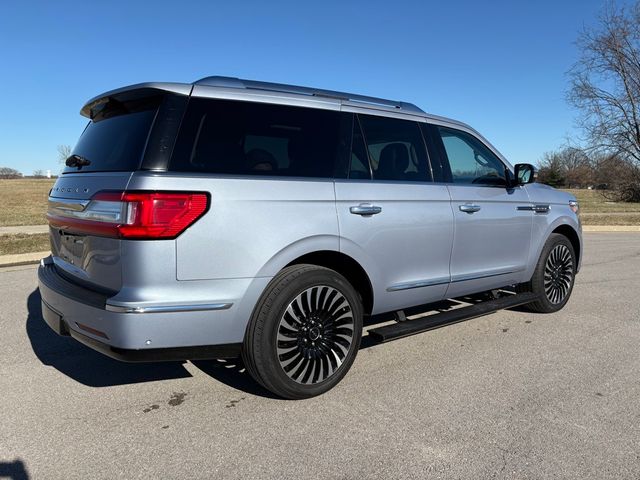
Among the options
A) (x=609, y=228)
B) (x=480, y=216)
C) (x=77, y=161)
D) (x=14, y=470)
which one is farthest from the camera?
(x=609, y=228)

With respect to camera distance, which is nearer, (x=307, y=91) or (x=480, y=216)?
(x=307, y=91)

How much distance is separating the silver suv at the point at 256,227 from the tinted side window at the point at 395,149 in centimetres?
1

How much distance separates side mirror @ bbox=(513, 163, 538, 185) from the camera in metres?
4.96

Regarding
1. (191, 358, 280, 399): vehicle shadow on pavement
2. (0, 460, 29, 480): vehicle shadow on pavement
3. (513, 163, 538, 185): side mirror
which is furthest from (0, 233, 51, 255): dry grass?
(513, 163, 538, 185): side mirror

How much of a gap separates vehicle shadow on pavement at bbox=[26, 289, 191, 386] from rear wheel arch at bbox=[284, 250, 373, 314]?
1.34 metres

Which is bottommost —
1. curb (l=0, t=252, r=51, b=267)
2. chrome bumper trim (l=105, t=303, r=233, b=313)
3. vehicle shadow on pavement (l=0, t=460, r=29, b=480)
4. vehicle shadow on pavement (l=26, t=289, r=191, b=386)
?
vehicle shadow on pavement (l=0, t=460, r=29, b=480)

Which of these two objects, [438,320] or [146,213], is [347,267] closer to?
[438,320]

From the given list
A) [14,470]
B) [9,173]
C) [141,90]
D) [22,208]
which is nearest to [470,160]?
[141,90]

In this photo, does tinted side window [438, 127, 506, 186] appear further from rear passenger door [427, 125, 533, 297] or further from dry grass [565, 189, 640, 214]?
dry grass [565, 189, 640, 214]

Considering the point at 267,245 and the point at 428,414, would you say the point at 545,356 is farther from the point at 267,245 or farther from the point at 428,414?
the point at 267,245

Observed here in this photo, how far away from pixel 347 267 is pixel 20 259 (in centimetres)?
746

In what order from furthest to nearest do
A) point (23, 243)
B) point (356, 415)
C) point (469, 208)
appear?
point (23, 243) < point (469, 208) < point (356, 415)

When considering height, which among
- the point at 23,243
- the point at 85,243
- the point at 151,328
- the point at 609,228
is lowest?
the point at 609,228

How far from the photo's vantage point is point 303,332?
3.31m
